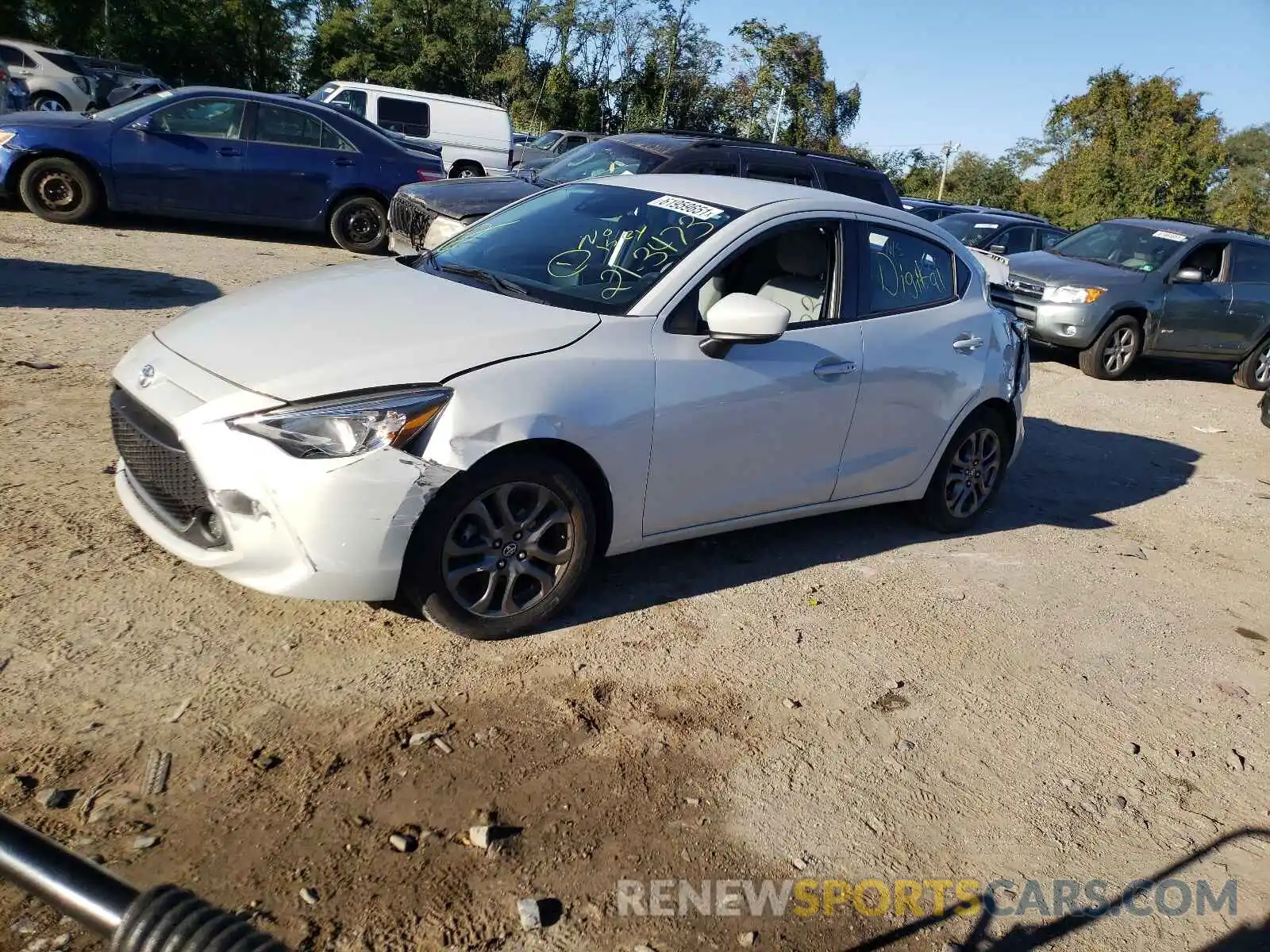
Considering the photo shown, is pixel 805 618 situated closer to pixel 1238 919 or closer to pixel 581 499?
pixel 581 499

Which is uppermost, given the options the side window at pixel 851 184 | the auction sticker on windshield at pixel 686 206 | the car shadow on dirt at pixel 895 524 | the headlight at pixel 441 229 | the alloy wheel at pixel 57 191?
the side window at pixel 851 184

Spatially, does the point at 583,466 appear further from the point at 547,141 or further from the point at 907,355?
the point at 547,141

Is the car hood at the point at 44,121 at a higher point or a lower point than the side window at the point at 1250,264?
lower

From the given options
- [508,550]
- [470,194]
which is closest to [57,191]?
[470,194]

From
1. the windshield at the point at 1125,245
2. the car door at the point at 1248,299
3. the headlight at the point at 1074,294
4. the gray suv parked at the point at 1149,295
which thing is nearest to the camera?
the headlight at the point at 1074,294

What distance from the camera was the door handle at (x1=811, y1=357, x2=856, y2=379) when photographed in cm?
470

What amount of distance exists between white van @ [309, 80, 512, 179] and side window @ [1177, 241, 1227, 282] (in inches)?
479

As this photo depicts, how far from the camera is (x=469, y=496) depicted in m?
3.67

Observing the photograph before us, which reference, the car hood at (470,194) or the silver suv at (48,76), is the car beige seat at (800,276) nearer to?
the car hood at (470,194)

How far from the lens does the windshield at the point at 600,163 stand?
966 cm

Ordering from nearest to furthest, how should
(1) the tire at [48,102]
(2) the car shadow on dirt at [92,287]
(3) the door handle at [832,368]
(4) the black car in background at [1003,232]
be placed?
(3) the door handle at [832,368], (2) the car shadow on dirt at [92,287], (4) the black car in background at [1003,232], (1) the tire at [48,102]

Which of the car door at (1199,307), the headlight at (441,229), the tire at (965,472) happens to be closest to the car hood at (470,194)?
the headlight at (441,229)

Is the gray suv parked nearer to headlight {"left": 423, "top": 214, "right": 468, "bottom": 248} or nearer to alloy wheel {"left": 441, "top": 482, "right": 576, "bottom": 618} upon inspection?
headlight {"left": 423, "top": 214, "right": 468, "bottom": 248}

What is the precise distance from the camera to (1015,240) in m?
16.2
